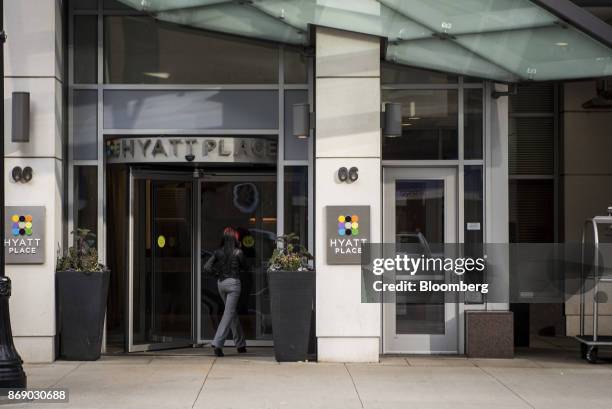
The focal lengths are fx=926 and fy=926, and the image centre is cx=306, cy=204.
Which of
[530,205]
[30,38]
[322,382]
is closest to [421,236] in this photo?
[322,382]

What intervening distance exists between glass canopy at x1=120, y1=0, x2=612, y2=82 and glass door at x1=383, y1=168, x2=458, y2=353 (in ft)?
5.34

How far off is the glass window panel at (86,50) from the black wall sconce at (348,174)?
3769 mm

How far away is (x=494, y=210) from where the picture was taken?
42.7ft

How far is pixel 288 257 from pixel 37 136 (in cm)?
365

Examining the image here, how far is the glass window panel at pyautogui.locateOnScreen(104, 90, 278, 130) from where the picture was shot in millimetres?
13055

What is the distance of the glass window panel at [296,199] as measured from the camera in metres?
13.1

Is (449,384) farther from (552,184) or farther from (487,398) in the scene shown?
(552,184)

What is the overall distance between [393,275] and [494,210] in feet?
5.55

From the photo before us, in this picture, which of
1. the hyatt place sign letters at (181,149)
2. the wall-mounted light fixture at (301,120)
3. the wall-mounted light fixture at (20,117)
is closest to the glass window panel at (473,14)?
the wall-mounted light fixture at (301,120)

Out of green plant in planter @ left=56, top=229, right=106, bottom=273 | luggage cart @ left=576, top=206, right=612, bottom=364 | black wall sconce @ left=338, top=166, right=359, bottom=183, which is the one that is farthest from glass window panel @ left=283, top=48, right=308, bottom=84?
luggage cart @ left=576, top=206, right=612, bottom=364

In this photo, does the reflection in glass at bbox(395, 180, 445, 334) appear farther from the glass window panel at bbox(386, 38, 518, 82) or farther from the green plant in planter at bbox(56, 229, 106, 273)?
the green plant in planter at bbox(56, 229, 106, 273)

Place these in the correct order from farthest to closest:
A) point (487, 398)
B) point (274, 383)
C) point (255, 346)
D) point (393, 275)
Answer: point (255, 346), point (393, 275), point (274, 383), point (487, 398)

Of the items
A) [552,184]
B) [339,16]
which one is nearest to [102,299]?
[339,16]

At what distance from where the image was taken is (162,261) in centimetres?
1369
